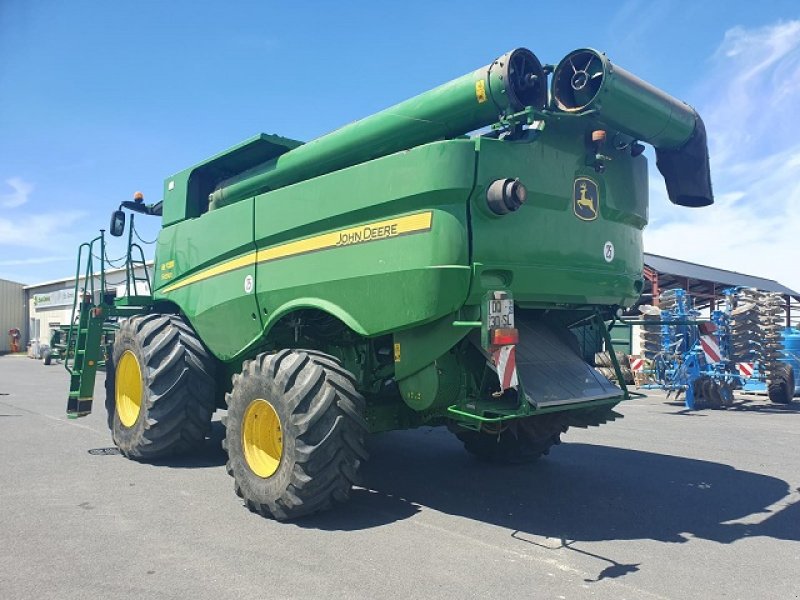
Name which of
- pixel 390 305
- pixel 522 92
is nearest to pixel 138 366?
pixel 390 305

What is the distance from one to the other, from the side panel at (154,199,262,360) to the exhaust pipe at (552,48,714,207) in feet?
9.99

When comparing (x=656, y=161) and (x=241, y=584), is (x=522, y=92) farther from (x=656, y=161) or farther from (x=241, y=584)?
(x=241, y=584)

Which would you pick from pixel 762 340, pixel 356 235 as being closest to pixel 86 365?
pixel 356 235

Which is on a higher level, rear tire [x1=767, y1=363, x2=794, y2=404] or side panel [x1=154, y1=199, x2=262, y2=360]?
side panel [x1=154, y1=199, x2=262, y2=360]

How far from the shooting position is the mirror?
845 centimetres

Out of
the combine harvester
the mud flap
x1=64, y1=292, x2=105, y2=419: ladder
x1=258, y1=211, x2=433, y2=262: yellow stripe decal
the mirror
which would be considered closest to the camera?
x1=258, y1=211, x2=433, y2=262: yellow stripe decal

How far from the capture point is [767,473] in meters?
6.48

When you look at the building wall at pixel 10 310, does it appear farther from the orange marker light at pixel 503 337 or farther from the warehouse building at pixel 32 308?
the orange marker light at pixel 503 337

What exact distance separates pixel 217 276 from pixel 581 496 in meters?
4.01

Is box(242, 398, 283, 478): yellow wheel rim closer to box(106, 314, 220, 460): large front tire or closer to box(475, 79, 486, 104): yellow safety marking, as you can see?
box(106, 314, 220, 460): large front tire

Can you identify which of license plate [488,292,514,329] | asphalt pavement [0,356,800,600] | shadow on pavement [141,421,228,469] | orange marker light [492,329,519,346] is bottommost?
asphalt pavement [0,356,800,600]

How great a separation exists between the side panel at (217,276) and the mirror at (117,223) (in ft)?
4.72

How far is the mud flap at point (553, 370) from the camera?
4.78 m

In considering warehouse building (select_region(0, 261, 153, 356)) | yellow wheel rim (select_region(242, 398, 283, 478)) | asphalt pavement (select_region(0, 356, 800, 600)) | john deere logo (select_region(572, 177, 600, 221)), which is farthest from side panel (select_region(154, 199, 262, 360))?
warehouse building (select_region(0, 261, 153, 356))
